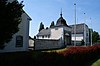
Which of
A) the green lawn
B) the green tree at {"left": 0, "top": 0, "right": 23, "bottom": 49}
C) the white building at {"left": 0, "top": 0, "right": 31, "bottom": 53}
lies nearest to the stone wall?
the white building at {"left": 0, "top": 0, "right": 31, "bottom": 53}

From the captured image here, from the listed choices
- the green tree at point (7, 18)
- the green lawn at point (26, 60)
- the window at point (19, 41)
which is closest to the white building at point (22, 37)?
the window at point (19, 41)

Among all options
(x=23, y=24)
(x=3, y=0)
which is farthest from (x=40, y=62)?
(x=23, y=24)

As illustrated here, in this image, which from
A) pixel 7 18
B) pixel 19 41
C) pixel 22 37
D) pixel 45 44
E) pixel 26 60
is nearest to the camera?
pixel 26 60

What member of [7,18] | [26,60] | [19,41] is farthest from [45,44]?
[26,60]

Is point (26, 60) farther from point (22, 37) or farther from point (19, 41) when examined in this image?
point (22, 37)

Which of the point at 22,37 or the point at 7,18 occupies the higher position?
the point at 7,18

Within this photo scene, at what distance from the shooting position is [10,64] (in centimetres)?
788

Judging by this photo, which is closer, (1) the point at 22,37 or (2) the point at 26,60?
Answer: (2) the point at 26,60

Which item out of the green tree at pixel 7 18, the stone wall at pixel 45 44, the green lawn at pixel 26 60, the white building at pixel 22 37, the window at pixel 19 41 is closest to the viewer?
the green lawn at pixel 26 60

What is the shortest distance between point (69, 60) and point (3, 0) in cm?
797

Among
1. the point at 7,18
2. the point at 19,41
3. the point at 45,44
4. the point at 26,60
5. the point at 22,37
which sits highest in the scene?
the point at 7,18

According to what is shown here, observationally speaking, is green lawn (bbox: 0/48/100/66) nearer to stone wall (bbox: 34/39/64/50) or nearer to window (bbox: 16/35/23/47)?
window (bbox: 16/35/23/47)

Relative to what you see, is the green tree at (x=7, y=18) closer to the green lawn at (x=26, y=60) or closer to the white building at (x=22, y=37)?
the green lawn at (x=26, y=60)

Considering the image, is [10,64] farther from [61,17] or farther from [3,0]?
[61,17]
